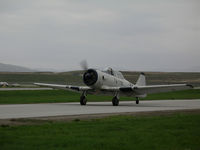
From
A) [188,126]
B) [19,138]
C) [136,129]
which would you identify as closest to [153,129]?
[136,129]

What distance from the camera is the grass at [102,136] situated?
10.7 m

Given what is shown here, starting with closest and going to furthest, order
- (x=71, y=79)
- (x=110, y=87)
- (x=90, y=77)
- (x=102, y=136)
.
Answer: (x=102, y=136)
(x=90, y=77)
(x=110, y=87)
(x=71, y=79)

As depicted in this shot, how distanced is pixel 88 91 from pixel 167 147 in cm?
2156

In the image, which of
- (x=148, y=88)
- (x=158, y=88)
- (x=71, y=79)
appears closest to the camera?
(x=158, y=88)

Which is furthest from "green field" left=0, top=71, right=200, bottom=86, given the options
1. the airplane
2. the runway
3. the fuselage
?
the runway

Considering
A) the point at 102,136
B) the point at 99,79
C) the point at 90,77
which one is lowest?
the point at 102,136

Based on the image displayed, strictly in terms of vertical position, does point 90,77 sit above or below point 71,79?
below

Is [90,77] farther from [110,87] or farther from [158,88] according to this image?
[158,88]

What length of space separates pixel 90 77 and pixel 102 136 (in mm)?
18067

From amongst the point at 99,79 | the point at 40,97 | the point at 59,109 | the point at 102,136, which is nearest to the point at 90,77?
the point at 99,79

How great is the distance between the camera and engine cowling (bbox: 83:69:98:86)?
30.3m

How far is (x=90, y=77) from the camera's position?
99.5 feet

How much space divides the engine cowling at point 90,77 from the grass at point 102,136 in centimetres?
1477

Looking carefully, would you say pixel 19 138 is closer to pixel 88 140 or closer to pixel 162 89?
pixel 88 140
